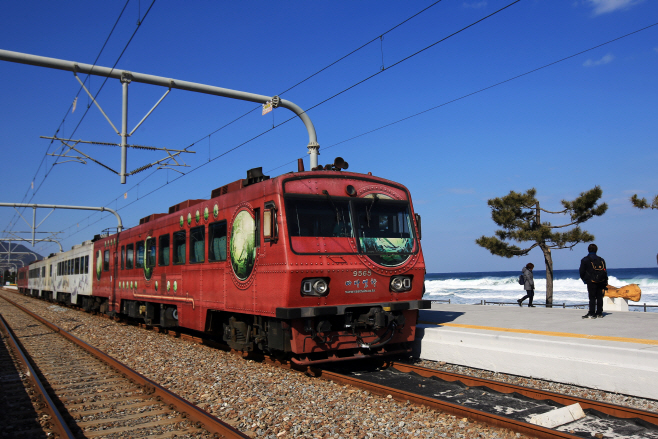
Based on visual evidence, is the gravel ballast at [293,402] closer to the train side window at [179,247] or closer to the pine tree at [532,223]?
the train side window at [179,247]

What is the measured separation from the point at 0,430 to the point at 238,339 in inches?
161

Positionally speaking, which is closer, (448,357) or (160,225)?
(448,357)

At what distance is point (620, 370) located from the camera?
604cm

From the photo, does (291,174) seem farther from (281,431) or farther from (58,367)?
(58,367)

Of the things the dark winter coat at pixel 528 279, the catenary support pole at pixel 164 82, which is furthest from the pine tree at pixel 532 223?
the catenary support pole at pixel 164 82

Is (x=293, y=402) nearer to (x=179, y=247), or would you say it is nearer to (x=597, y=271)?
(x=179, y=247)

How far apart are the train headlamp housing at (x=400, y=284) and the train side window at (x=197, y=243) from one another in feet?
13.0

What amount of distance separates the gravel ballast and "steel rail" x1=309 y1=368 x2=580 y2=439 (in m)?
0.07

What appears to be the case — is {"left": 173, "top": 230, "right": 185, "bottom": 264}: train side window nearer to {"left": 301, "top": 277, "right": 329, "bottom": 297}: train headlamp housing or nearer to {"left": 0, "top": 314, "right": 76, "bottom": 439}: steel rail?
{"left": 0, "top": 314, "right": 76, "bottom": 439}: steel rail

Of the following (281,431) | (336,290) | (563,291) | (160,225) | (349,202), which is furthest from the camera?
(563,291)

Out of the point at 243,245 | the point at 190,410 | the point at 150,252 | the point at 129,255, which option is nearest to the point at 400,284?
the point at 243,245

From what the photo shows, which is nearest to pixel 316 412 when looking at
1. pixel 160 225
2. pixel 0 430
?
pixel 0 430

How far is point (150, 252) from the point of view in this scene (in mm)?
13594

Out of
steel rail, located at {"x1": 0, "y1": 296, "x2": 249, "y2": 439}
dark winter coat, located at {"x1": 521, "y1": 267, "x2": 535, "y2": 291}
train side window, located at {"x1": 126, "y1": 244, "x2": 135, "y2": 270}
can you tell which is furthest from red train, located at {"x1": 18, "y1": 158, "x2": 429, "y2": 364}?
dark winter coat, located at {"x1": 521, "y1": 267, "x2": 535, "y2": 291}
